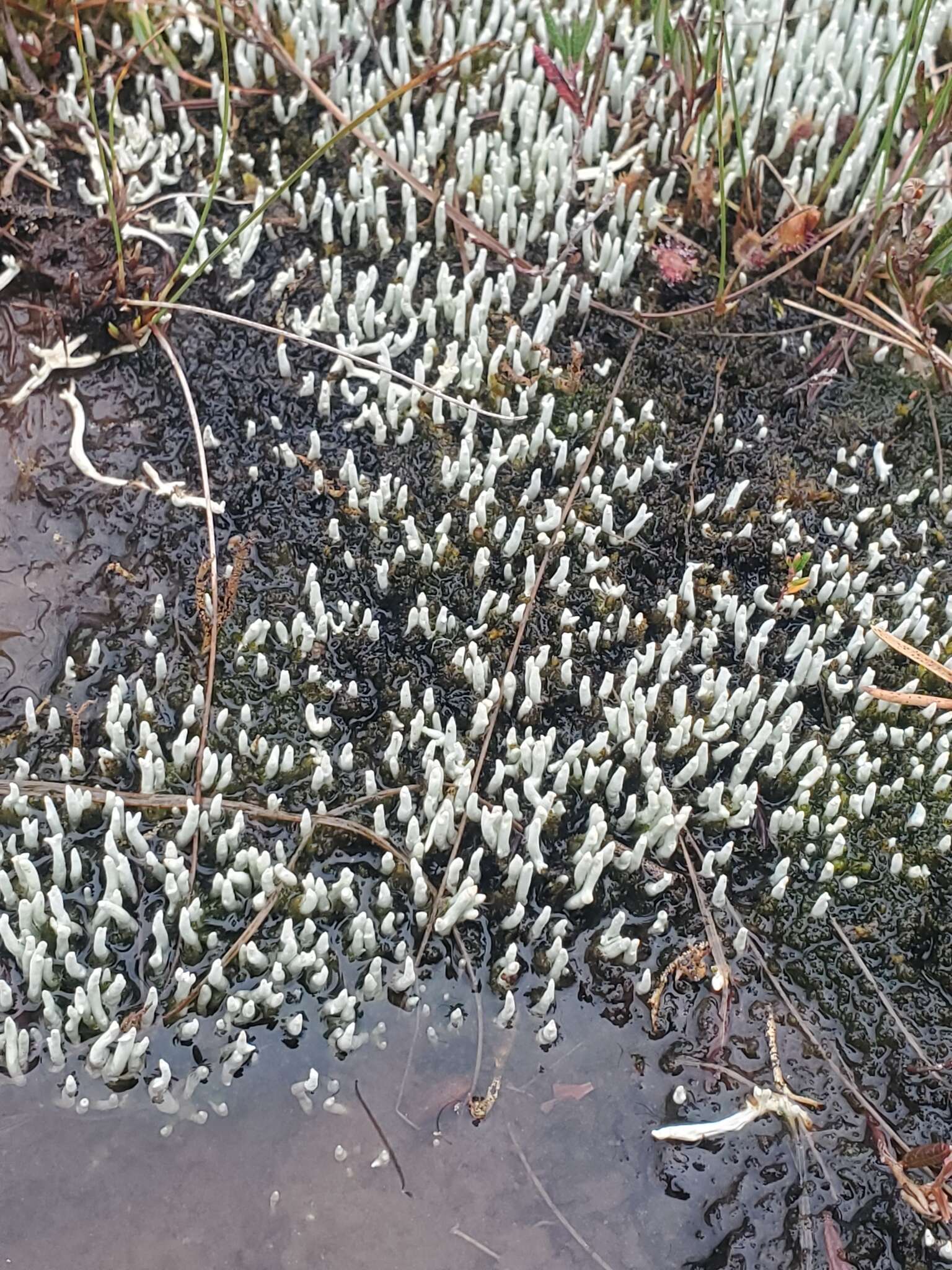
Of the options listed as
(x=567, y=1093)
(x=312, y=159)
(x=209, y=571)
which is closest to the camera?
(x=567, y=1093)

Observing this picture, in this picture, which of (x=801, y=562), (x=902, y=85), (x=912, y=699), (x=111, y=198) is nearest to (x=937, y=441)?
(x=801, y=562)

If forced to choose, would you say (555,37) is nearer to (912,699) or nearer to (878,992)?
(912,699)

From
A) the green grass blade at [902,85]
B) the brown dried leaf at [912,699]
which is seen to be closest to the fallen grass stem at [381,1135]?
the brown dried leaf at [912,699]

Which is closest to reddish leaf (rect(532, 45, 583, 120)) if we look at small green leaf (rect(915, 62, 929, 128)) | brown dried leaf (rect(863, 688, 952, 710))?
small green leaf (rect(915, 62, 929, 128))

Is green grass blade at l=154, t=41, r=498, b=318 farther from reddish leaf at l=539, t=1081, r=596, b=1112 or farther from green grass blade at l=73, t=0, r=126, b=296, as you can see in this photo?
reddish leaf at l=539, t=1081, r=596, b=1112

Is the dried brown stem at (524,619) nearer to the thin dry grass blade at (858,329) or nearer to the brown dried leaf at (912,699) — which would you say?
the thin dry grass blade at (858,329)

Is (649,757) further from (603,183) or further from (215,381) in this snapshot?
(603,183)
